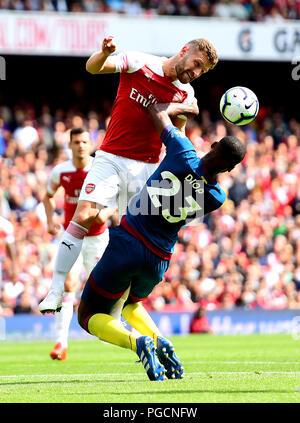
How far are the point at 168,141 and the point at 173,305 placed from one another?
11.6m

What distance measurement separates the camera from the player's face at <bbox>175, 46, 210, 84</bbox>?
7801mm

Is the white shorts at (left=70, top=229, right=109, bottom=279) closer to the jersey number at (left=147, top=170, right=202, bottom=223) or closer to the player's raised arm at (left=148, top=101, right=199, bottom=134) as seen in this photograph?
the player's raised arm at (left=148, top=101, right=199, bottom=134)

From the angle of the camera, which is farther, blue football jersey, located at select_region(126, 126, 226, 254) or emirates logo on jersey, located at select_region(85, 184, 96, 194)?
emirates logo on jersey, located at select_region(85, 184, 96, 194)

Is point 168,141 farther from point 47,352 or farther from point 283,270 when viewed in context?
point 283,270

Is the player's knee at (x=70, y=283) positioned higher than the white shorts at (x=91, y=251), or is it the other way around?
the white shorts at (x=91, y=251)

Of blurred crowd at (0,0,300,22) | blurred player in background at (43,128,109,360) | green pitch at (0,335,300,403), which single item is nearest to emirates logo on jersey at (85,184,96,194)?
green pitch at (0,335,300,403)

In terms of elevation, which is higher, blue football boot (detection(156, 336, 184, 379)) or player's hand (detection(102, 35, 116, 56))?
player's hand (detection(102, 35, 116, 56))

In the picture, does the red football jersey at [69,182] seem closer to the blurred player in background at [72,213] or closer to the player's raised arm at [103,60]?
the blurred player in background at [72,213]

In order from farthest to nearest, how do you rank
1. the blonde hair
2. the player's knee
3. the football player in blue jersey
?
1. the player's knee
2. the blonde hair
3. the football player in blue jersey

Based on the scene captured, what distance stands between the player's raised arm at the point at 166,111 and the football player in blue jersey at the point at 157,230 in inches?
0.5

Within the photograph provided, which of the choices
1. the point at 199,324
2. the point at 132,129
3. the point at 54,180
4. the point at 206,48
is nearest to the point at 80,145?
the point at 54,180

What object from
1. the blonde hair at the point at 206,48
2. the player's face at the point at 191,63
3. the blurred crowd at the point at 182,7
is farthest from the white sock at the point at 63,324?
the blurred crowd at the point at 182,7

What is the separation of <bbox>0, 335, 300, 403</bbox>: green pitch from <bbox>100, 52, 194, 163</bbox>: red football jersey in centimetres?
222

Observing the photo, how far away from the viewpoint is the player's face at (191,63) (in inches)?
307
